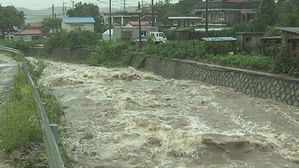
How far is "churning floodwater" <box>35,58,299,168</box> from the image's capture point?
9.30 meters

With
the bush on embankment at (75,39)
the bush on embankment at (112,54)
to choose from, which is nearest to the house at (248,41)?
the bush on embankment at (112,54)

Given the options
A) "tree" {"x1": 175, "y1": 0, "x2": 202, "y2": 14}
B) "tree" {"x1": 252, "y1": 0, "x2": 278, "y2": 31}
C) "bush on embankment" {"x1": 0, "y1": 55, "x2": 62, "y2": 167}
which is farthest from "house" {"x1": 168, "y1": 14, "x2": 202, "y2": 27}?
"bush on embankment" {"x1": 0, "y1": 55, "x2": 62, "y2": 167}

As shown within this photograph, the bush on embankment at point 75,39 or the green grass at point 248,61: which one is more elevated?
the bush on embankment at point 75,39

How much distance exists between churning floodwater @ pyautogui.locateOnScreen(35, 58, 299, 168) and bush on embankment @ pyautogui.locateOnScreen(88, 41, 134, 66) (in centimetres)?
1375

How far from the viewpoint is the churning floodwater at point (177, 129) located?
9305 mm

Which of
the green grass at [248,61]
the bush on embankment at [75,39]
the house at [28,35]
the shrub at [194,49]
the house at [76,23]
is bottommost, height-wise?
the green grass at [248,61]

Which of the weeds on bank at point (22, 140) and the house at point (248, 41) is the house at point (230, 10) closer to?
the house at point (248, 41)

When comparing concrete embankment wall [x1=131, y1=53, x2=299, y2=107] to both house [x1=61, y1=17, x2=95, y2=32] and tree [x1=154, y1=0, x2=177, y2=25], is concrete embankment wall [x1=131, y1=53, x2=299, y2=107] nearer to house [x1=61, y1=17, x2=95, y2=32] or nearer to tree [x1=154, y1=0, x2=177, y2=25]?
house [x1=61, y1=17, x2=95, y2=32]

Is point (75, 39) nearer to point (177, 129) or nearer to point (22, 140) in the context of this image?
point (177, 129)

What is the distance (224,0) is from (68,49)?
24.6 meters

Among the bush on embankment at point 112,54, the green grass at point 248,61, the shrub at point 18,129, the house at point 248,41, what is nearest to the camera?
the shrub at point 18,129

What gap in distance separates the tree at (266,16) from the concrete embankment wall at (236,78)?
1505cm

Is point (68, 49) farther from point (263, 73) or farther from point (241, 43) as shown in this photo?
point (263, 73)

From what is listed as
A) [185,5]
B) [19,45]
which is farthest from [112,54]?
[185,5]
